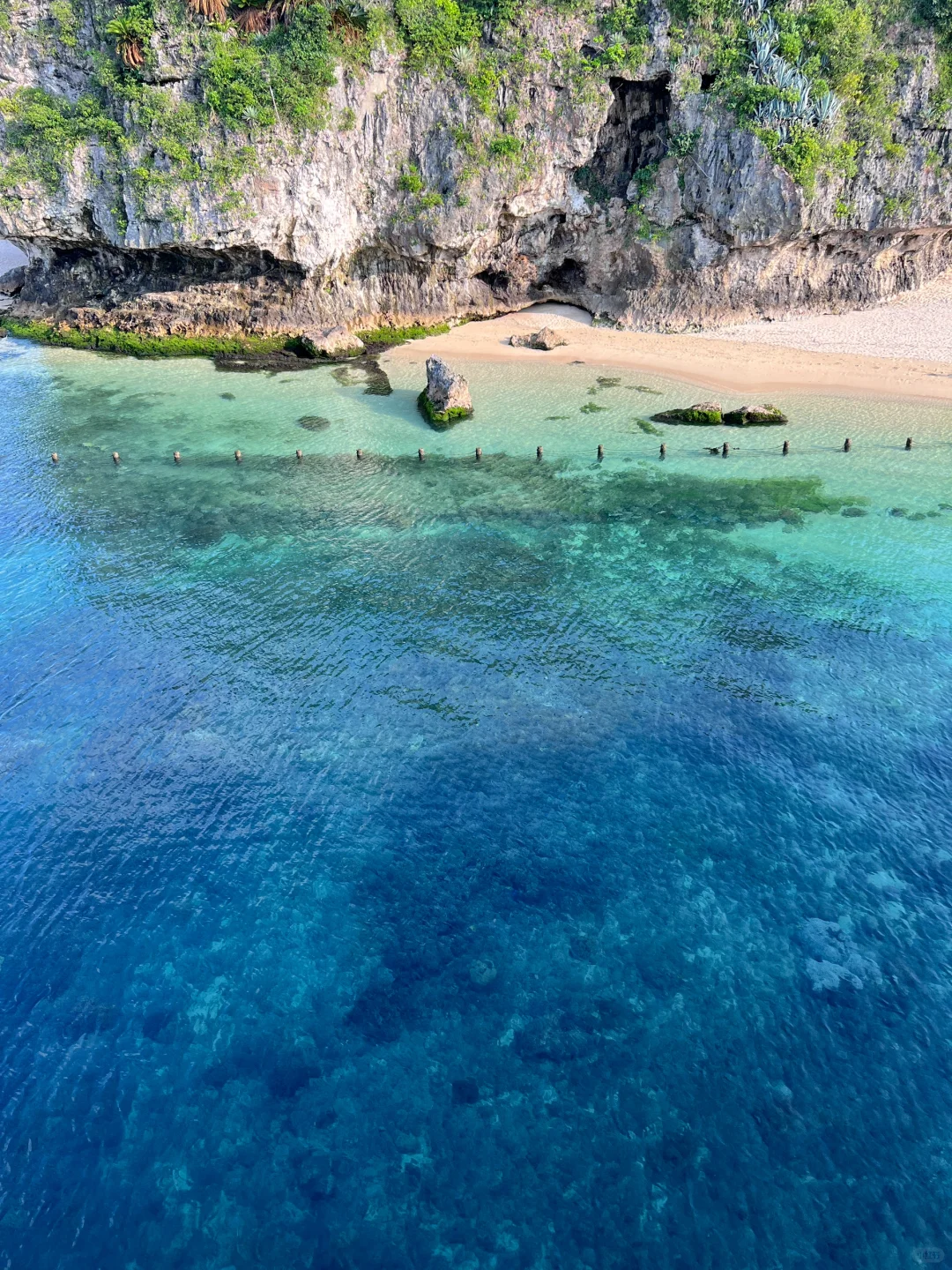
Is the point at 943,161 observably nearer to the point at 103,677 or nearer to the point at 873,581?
the point at 873,581

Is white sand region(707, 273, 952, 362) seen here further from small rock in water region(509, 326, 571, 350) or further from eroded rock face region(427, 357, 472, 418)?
eroded rock face region(427, 357, 472, 418)

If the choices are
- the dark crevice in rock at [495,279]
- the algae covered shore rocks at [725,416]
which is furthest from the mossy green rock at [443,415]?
the dark crevice in rock at [495,279]

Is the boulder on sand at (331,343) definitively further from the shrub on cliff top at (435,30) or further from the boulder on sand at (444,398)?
the shrub on cliff top at (435,30)

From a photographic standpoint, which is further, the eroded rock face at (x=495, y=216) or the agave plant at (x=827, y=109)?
the eroded rock face at (x=495, y=216)

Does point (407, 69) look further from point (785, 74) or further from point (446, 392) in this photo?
point (785, 74)

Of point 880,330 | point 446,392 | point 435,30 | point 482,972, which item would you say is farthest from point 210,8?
point 482,972

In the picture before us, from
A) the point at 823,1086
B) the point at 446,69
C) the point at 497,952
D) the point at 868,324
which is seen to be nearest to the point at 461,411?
the point at 446,69
